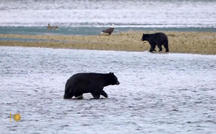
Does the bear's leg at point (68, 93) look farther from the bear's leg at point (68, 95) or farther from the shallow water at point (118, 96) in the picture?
the shallow water at point (118, 96)

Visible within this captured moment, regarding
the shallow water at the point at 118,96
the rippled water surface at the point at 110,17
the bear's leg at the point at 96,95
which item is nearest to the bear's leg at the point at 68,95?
the shallow water at the point at 118,96

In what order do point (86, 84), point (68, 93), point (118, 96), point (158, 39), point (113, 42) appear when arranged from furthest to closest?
1. point (113, 42)
2. point (158, 39)
3. point (118, 96)
4. point (68, 93)
5. point (86, 84)

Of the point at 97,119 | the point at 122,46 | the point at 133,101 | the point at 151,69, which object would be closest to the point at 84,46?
the point at 122,46

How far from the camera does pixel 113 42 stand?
123ft

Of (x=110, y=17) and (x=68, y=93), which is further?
(x=110, y=17)

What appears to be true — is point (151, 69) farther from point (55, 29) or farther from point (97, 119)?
point (55, 29)

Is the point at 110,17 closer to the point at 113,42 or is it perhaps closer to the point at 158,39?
the point at 113,42

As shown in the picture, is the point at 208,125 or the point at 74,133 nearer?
the point at 74,133

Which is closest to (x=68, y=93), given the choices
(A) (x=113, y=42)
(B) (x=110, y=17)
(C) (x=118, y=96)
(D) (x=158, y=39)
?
(C) (x=118, y=96)

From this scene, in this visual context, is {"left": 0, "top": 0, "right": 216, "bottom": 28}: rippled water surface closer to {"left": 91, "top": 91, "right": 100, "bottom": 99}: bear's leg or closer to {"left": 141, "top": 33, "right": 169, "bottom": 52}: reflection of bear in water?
{"left": 141, "top": 33, "right": 169, "bottom": 52}: reflection of bear in water

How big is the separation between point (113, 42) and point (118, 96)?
18900mm

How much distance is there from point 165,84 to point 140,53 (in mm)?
11221

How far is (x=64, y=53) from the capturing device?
3306cm

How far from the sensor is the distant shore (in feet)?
113
